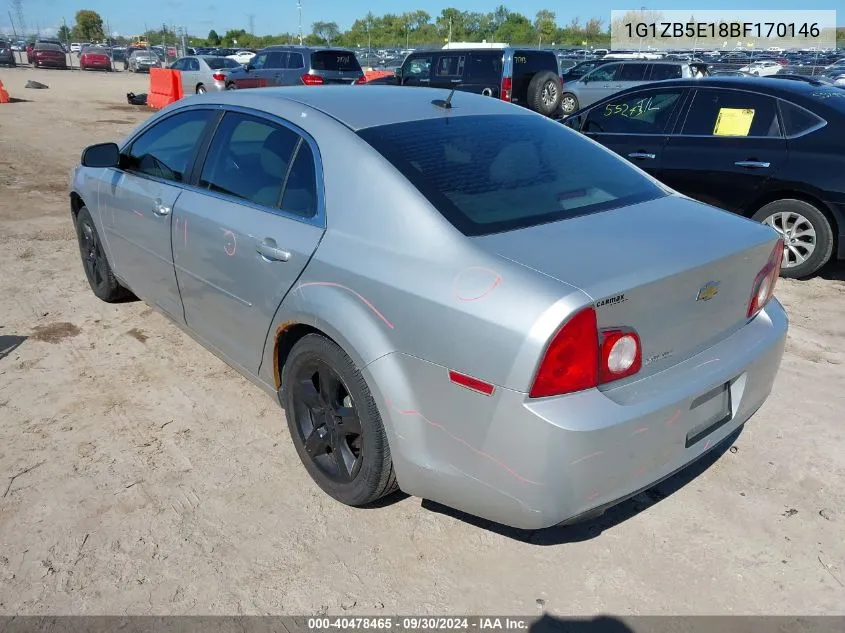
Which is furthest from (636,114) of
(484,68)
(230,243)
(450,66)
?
(450,66)

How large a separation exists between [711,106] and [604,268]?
468cm

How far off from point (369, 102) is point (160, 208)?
1331 mm

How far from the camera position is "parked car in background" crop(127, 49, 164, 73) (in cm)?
3926

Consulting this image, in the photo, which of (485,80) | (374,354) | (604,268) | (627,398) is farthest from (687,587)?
(485,80)

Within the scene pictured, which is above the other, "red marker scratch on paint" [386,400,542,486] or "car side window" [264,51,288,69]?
"car side window" [264,51,288,69]

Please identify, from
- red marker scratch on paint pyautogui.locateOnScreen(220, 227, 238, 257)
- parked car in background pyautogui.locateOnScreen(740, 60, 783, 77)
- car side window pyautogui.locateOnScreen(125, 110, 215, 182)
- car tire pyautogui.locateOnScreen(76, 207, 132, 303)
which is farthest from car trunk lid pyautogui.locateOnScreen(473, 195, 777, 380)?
parked car in background pyautogui.locateOnScreen(740, 60, 783, 77)

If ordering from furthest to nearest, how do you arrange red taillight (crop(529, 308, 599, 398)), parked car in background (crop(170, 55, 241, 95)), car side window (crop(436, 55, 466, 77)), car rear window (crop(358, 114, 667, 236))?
parked car in background (crop(170, 55, 241, 95))
car side window (crop(436, 55, 466, 77))
car rear window (crop(358, 114, 667, 236))
red taillight (crop(529, 308, 599, 398))

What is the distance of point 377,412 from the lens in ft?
8.18

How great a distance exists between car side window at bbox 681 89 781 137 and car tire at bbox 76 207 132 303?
4892mm

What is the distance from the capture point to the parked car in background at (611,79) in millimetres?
16766

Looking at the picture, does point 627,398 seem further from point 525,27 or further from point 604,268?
point 525,27

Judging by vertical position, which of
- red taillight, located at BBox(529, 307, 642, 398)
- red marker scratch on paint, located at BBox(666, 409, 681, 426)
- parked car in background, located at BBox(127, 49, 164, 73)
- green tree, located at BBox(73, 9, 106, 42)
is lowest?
red marker scratch on paint, located at BBox(666, 409, 681, 426)

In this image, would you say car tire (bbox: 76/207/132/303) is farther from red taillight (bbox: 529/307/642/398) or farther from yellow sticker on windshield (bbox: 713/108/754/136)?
yellow sticker on windshield (bbox: 713/108/754/136)

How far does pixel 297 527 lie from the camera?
2758 millimetres
